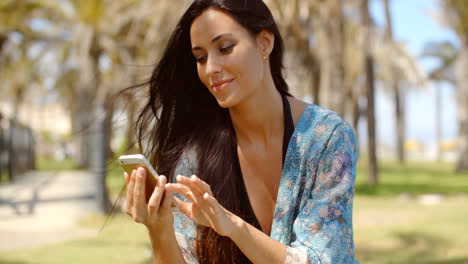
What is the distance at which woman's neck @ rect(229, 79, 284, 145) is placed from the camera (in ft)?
7.59

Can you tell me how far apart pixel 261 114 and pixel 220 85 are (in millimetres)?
248

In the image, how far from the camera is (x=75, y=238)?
657 centimetres

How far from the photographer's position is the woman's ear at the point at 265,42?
224 centimetres

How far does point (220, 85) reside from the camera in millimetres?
2195

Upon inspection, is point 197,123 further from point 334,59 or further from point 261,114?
point 334,59

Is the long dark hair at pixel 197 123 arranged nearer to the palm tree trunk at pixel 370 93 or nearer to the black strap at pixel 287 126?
the black strap at pixel 287 126

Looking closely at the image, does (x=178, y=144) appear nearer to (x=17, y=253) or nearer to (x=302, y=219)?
(x=302, y=219)

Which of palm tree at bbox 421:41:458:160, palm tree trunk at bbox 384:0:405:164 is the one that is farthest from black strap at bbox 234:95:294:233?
palm tree at bbox 421:41:458:160

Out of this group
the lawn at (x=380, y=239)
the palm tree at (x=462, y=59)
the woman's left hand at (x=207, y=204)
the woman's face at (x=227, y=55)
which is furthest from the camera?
the palm tree at (x=462, y=59)

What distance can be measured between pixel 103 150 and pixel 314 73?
27.1ft

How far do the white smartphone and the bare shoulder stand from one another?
724mm

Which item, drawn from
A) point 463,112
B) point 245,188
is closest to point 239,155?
point 245,188

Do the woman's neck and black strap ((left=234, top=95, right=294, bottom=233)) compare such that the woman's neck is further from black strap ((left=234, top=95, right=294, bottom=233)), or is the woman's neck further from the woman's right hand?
the woman's right hand

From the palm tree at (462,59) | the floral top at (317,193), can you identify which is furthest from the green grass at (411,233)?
the palm tree at (462,59)
